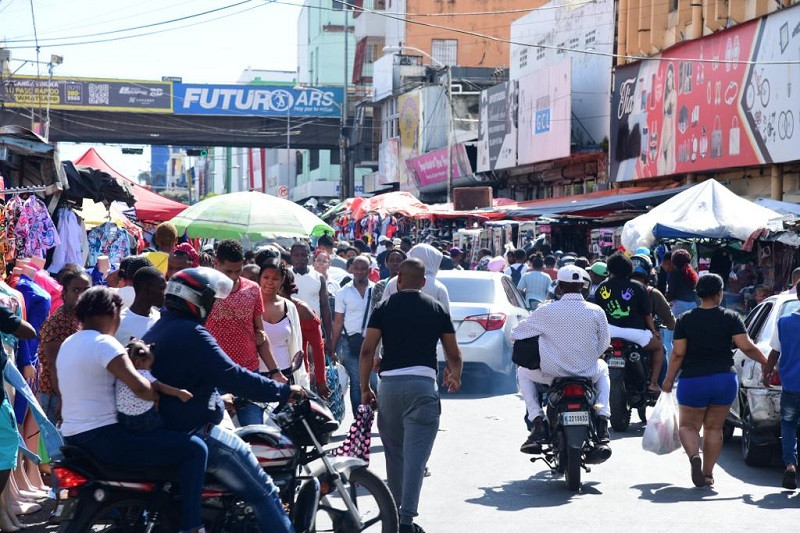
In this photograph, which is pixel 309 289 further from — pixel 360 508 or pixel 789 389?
pixel 360 508

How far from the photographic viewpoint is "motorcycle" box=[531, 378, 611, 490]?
380 inches

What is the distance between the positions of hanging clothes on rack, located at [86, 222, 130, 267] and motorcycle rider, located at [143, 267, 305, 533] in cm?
1081

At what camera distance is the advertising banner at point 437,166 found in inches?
1890

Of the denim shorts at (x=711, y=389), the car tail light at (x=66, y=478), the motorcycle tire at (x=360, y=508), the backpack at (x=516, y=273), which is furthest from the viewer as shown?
the backpack at (x=516, y=273)

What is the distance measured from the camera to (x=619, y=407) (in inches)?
508

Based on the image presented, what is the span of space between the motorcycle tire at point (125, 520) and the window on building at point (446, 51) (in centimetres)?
6187

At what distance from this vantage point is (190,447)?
19.2 feet

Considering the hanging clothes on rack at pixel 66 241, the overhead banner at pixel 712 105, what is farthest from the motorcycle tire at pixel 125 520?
the overhead banner at pixel 712 105

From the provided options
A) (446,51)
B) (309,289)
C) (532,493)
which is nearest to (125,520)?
(532,493)

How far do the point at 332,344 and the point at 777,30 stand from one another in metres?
15.4

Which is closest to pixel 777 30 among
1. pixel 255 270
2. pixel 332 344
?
pixel 332 344

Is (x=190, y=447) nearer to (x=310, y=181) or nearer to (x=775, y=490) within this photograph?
(x=775, y=490)

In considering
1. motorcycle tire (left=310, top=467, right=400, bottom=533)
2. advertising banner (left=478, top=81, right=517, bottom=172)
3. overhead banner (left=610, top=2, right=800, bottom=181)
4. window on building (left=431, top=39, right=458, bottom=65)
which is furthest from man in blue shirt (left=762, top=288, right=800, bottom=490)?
window on building (left=431, top=39, right=458, bottom=65)

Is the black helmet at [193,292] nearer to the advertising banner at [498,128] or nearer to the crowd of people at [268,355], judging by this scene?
the crowd of people at [268,355]
